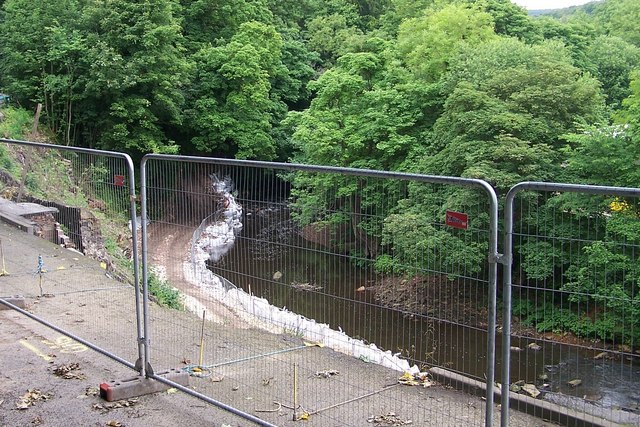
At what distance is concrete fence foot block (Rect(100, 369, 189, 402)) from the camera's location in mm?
5438

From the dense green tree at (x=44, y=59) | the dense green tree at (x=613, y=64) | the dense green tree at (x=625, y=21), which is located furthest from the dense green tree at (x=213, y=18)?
the dense green tree at (x=625, y=21)

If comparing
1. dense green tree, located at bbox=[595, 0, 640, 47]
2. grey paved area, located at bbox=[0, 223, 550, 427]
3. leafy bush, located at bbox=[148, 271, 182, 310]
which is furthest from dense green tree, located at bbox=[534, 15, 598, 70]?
grey paved area, located at bbox=[0, 223, 550, 427]

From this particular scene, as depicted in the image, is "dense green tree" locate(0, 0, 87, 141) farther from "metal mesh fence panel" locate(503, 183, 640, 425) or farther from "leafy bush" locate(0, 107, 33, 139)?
"metal mesh fence panel" locate(503, 183, 640, 425)

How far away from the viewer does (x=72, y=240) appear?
10.5m

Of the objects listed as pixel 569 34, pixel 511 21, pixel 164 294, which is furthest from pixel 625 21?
pixel 164 294

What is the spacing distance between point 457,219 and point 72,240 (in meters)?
8.20

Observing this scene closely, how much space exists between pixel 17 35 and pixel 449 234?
33.8 meters

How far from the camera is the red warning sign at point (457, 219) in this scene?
3633mm

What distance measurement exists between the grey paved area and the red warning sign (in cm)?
181

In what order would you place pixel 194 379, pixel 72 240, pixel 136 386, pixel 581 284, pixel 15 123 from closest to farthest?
pixel 581 284 → pixel 136 386 → pixel 194 379 → pixel 72 240 → pixel 15 123

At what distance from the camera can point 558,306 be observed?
136 inches

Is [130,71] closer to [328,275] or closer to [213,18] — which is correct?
[213,18]

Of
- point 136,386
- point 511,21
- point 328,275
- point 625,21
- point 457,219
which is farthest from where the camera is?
point 625,21

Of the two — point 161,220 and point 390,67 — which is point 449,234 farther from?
point 390,67
